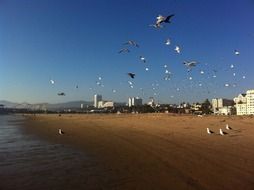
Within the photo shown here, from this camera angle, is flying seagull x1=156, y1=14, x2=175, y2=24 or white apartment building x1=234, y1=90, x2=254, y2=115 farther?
white apartment building x1=234, y1=90, x2=254, y2=115

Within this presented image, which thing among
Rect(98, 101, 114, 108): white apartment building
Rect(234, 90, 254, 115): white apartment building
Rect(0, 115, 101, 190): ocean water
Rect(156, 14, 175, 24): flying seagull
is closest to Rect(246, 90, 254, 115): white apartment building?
Rect(234, 90, 254, 115): white apartment building

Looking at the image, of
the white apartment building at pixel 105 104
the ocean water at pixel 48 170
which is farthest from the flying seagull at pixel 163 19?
the white apartment building at pixel 105 104

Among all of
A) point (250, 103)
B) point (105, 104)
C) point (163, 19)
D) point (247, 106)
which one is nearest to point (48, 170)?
Result: point (163, 19)

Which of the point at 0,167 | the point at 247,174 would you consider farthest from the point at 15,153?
the point at 247,174

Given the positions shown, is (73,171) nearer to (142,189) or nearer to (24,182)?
(24,182)

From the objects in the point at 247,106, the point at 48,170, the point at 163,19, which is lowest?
the point at 48,170

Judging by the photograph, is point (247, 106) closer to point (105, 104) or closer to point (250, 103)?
point (250, 103)

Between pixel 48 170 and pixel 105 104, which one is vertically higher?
pixel 105 104

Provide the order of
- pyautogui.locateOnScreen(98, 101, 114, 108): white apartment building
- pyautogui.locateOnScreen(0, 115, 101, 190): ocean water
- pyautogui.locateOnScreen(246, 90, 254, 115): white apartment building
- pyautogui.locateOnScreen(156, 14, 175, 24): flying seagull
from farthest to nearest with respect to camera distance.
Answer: pyautogui.locateOnScreen(98, 101, 114, 108): white apartment building → pyautogui.locateOnScreen(246, 90, 254, 115): white apartment building → pyautogui.locateOnScreen(156, 14, 175, 24): flying seagull → pyautogui.locateOnScreen(0, 115, 101, 190): ocean water

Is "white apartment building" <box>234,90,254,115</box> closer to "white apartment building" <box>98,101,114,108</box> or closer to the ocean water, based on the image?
"white apartment building" <box>98,101,114,108</box>

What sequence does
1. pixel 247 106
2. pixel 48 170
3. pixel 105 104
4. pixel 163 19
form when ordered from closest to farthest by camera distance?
pixel 48 170
pixel 163 19
pixel 247 106
pixel 105 104

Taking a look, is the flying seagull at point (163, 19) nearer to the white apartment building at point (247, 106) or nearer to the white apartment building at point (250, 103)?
the white apartment building at point (247, 106)

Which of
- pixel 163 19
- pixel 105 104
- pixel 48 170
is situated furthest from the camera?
pixel 105 104

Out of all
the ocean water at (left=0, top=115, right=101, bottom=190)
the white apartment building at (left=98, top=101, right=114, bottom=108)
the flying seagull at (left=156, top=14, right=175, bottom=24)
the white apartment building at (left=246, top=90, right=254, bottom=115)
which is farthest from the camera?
the white apartment building at (left=98, top=101, right=114, bottom=108)
